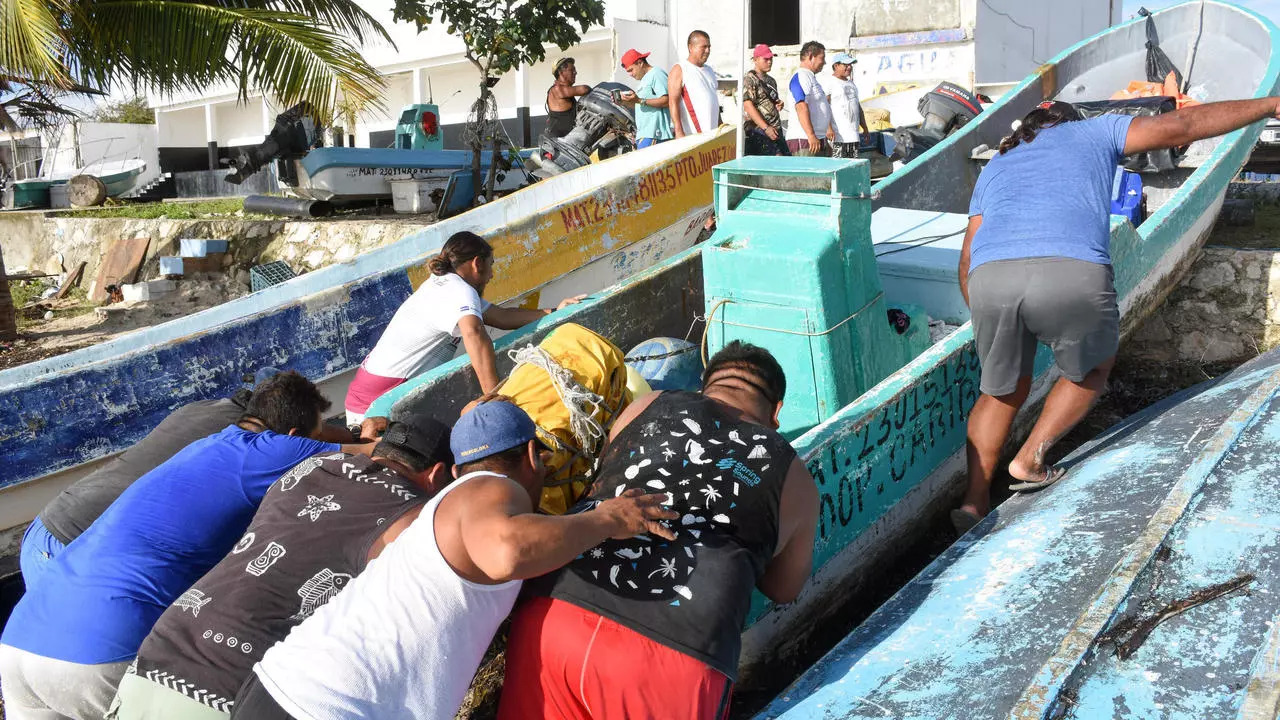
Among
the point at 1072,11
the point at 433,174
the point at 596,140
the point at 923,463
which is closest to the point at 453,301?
the point at 923,463

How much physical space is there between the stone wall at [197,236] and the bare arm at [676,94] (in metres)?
2.49

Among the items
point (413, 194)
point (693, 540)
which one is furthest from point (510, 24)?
point (693, 540)

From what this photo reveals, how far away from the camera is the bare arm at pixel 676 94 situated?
7.73m

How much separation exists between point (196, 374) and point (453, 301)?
1565 mm

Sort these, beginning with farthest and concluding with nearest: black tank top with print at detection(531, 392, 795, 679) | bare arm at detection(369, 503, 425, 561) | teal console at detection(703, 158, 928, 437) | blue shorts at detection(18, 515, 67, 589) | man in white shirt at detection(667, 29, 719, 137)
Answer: man in white shirt at detection(667, 29, 719, 137) → teal console at detection(703, 158, 928, 437) → blue shorts at detection(18, 515, 67, 589) → bare arm at detection(369, 503, 425, 561) → black tank top with print at detection(531, 392, 795, 679)

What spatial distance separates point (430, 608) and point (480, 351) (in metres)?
2.12

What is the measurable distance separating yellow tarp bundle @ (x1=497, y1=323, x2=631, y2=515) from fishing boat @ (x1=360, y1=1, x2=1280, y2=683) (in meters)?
0.67

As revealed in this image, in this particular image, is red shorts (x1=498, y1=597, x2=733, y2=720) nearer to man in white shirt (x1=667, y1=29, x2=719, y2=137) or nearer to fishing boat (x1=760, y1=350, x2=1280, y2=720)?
fishing boat (x1=760, y1=350, x2=1280, y2=720)

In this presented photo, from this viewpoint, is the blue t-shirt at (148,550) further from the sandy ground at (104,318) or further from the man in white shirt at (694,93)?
the sandy ground at (104,318)

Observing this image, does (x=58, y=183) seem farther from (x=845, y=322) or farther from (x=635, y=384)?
(x=845, y=322)

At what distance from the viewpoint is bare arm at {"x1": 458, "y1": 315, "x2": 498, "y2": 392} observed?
411 cm

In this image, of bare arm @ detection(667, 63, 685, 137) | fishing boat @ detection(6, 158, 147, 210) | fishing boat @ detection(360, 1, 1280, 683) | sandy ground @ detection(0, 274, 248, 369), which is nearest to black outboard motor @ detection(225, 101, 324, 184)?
sandy ground @ detection(0, 274, 248, 369)

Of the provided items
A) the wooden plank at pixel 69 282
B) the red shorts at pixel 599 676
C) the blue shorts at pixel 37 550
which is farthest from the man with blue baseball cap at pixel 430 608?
the wooden plank at pixel 69 282

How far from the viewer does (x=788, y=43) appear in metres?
20.3
